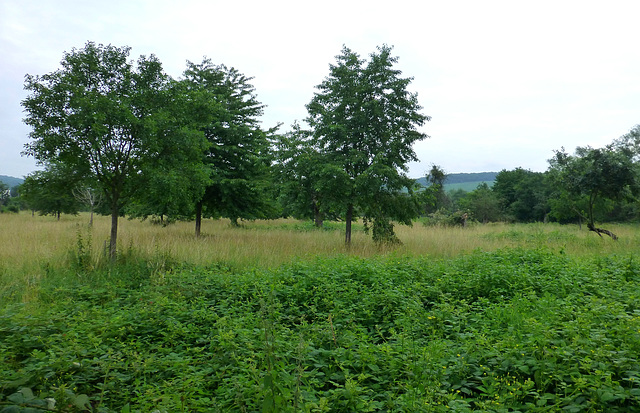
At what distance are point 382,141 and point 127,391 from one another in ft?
33.0

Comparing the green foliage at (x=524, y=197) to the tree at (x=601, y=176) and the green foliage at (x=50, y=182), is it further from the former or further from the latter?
the green foliage at (x=50, y=182)

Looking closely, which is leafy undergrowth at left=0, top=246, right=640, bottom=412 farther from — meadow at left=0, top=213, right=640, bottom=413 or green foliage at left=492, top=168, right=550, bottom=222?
green foliage at left=492, top=168, right=550, bottom=222

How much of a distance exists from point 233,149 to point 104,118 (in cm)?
642

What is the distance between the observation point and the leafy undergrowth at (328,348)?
2664 mm

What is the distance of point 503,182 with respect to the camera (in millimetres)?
59656

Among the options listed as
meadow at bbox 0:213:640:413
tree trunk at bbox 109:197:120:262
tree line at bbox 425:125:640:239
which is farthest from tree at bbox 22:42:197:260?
tree line at bbox 425:125:640:239

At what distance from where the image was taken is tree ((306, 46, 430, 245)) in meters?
11.3

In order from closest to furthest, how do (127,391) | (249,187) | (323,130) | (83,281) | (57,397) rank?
(57,397)
(127,391)
(83,281)
(323,130)
(249,187)

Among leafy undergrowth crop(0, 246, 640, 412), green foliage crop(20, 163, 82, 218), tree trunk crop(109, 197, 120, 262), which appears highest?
green foliage crop(20, 163, 82, 218)

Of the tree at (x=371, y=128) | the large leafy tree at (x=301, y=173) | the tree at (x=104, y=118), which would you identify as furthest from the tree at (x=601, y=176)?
the tree at (x=104, y=118)

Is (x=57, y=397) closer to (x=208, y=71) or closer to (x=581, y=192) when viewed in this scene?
(x=208, y=71)

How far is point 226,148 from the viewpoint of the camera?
1329cm

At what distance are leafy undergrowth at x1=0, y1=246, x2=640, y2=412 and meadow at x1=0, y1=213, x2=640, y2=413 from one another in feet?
0.07

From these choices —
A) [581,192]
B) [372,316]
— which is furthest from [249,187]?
[581,192]
